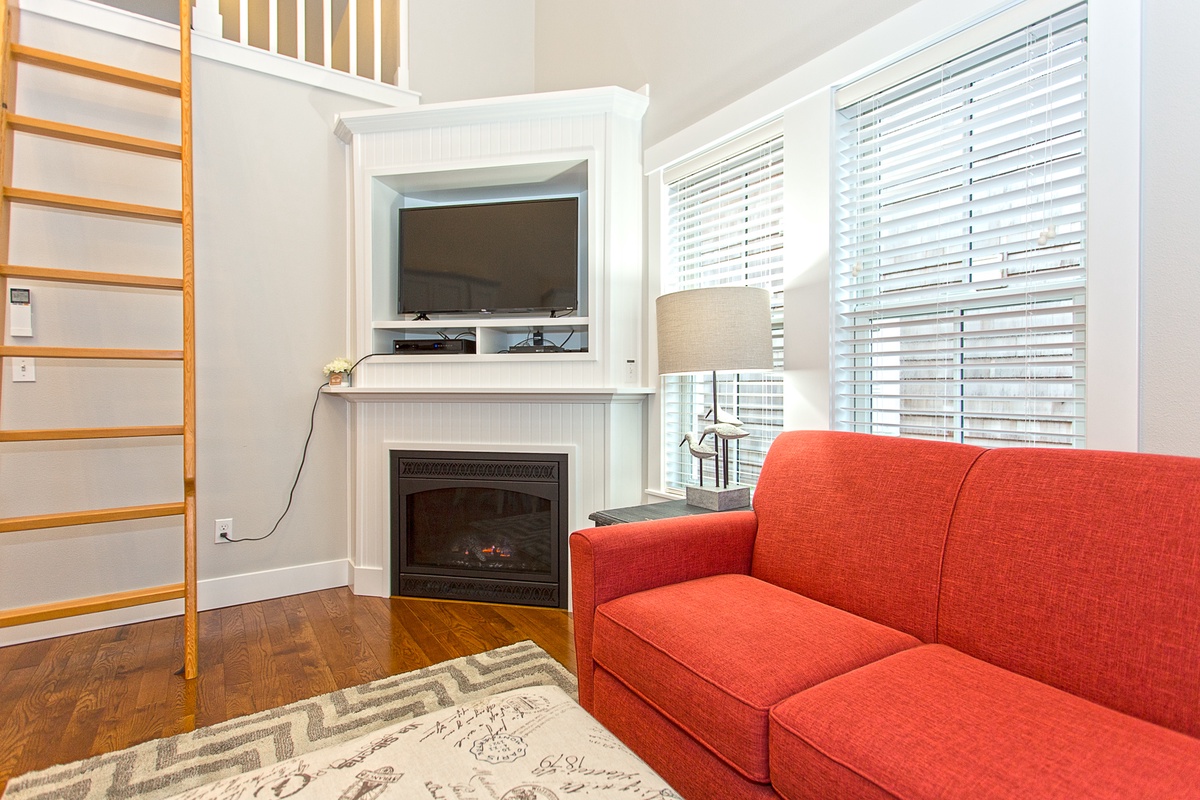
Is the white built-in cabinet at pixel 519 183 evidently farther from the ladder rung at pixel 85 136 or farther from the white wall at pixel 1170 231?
the white wall at pixel 1170 231

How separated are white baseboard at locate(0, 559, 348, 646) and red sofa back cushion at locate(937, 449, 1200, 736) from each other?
8.49 feet

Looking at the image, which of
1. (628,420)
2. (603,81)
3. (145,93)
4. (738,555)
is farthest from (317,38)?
(738,555)

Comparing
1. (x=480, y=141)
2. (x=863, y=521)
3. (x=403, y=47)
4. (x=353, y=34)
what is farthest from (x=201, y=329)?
(x=863, y=521)

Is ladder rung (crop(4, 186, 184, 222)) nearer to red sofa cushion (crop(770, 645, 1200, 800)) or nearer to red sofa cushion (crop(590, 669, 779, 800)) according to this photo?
red sofa cushion (crop(590, 669, 779, 800))

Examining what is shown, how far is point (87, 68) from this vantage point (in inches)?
88.7

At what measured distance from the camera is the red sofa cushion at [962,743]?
837 mm

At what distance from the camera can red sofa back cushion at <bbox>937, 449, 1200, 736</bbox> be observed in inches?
41.4

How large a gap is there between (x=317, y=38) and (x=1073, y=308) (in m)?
3.91

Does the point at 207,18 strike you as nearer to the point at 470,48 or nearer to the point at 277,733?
the point at 470,48

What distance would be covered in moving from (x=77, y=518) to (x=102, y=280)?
83cm

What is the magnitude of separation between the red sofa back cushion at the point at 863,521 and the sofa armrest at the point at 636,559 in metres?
0.15

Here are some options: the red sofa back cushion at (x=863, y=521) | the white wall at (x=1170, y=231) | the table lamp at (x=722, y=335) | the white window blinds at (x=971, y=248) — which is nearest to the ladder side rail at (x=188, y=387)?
the table lamp at (x=722, y=335)

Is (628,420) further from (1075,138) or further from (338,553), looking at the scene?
(1075,138)

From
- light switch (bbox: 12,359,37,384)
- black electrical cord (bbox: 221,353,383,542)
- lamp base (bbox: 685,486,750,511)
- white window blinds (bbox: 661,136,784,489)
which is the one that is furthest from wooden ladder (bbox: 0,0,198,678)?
white window blinds (bbox: 661,136,784,489)
